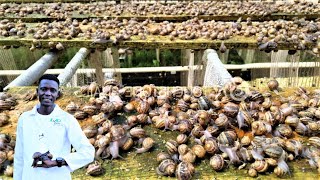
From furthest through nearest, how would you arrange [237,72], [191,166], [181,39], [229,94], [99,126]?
[237,72], [181,39], [229,94], [99,126], [191,166]

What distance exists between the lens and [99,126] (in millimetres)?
2924

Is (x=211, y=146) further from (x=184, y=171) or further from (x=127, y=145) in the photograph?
(x=127, y=145)

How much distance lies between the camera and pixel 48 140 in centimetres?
190

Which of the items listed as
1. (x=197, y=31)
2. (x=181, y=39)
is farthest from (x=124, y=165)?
(x=197, y=31)

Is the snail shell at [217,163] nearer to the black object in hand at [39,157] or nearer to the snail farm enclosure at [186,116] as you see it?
the snail farm enclosure at [186,116]

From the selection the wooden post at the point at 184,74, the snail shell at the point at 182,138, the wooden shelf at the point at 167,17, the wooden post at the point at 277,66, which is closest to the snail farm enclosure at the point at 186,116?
the snail shell at the point at 182,138

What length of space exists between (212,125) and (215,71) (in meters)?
2.36

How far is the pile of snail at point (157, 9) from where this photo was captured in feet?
26.1

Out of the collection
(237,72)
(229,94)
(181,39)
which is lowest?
(237,72)

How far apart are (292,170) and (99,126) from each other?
1.68 m

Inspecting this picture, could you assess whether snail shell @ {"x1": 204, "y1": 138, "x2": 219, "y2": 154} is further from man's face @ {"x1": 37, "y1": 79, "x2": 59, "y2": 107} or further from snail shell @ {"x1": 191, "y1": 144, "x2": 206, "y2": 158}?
man's face @ {"x1": 37, "y1": 79, "x2": 59, "y2": 107}

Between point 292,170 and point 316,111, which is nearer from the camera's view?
→ point 292,170

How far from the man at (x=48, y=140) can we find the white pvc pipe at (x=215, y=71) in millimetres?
2876

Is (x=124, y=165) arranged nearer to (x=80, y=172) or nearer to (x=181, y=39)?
(x=80, y=172)
